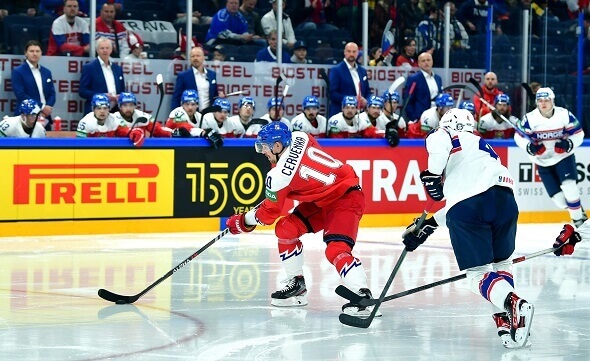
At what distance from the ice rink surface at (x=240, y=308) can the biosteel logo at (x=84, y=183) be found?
441 millimetres

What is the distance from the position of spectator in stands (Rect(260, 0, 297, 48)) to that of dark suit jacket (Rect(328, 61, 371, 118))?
664 millimetres

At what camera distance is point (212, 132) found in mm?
12141

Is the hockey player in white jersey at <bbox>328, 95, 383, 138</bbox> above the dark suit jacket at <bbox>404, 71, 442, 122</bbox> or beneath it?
beneath

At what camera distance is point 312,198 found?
733cm

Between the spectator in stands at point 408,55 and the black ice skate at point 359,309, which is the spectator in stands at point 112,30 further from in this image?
the black ice skate at point 359,309

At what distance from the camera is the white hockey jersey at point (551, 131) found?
1263 cm

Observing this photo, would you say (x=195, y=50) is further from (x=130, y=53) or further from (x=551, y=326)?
(x=551, y=326)

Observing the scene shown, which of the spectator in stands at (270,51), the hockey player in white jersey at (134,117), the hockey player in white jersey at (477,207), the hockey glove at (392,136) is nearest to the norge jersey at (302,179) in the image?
the hockey player in white jersey at (477,207)

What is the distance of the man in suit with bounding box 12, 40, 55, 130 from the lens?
12.0 m

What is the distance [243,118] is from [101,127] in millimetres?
1774

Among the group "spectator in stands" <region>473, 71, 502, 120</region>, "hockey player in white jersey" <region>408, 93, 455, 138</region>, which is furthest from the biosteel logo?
"spectator in stands" <region>473, 71, 502, 120</region>

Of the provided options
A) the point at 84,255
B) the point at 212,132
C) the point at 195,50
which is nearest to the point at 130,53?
the point at 195,50

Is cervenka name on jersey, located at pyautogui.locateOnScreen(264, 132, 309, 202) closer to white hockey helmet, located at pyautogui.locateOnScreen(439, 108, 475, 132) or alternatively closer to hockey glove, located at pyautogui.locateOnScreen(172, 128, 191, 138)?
white hockey helmet, located at pyautogui.locateOnScreen(439, 108, 475, 132)

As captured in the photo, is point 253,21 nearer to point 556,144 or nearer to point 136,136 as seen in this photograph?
point 136,136
